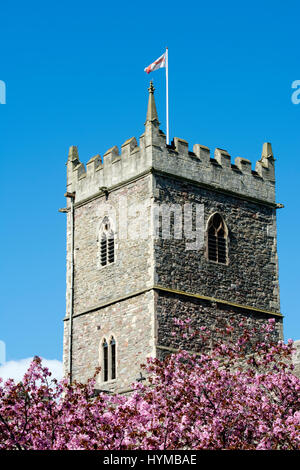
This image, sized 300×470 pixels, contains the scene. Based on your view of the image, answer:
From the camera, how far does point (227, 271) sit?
112ft

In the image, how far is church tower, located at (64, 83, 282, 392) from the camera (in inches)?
1272

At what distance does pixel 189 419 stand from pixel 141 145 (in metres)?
15.2

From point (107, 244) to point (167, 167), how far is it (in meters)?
3.23

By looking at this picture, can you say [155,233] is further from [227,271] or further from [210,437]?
[210,437]

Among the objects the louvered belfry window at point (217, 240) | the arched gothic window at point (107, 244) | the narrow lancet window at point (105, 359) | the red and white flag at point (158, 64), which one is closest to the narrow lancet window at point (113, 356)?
the narrow lancet window at point (105, 359)

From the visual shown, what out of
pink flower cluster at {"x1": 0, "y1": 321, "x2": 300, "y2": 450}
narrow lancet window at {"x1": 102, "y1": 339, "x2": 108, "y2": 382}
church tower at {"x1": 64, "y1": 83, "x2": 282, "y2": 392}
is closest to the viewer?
pink flower cluster at {"x1": 0, "y1": 321, "x2": 300, "y2": 450}

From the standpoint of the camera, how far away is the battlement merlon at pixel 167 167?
111ft

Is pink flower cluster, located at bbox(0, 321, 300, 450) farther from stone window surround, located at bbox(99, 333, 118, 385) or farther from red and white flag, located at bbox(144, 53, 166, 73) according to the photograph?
red and white flag, located at bbox(144, 53, 166, 73)

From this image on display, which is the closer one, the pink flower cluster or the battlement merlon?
the pink flower cluster

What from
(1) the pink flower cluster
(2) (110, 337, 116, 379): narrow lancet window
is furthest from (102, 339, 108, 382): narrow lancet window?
(1) the pink flower cluster

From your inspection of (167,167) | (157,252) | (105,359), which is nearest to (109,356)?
(105,359)

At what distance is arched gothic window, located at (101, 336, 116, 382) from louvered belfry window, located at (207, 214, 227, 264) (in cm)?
426

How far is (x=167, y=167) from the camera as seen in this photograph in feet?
111

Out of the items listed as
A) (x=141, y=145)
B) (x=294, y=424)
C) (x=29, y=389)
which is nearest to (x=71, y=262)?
(x=141, y=145)
